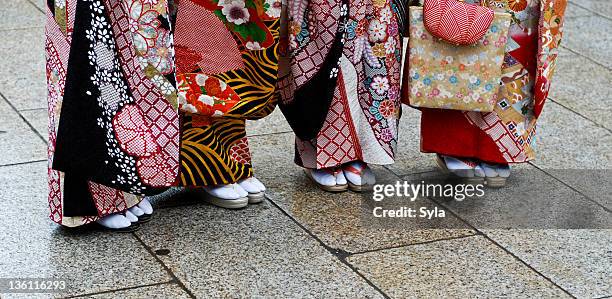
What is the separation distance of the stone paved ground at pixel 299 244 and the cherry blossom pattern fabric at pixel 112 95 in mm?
265

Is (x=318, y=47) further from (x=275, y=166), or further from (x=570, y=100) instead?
(x=570, y=100)

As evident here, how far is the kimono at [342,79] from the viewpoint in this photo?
381cm

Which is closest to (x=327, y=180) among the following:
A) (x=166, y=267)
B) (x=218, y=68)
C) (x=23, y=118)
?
(x=218, y=68)

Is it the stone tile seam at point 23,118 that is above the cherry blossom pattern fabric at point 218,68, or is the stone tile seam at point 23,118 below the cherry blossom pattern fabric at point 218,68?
below

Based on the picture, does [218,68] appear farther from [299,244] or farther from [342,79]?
[299,244]

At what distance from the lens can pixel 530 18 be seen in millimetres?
3965

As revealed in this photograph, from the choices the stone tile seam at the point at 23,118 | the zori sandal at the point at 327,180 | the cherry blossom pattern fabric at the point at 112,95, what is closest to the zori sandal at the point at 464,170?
the zori sandal at the point at 327,180

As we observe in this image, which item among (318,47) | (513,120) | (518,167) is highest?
(318,47)

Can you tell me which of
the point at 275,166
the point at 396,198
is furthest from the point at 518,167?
the point at 275,166

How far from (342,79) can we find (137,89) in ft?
2.92

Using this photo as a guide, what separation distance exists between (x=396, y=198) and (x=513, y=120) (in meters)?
0.57

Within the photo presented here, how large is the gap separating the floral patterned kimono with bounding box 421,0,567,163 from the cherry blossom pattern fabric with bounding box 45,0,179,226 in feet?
3.95

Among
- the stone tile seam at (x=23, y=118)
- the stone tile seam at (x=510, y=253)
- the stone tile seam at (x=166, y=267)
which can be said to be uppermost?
the stone tile seam at (x=23, y=118)

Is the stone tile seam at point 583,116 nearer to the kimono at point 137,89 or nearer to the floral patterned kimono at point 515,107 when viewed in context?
the floral patterned kimono at point 515,107
